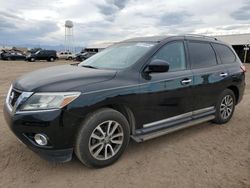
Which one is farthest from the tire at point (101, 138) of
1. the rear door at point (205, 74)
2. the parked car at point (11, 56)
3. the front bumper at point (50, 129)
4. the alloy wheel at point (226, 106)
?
the parked car at point (11, 56)

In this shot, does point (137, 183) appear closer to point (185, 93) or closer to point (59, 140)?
point (59, 140)

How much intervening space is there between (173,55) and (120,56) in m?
0.86

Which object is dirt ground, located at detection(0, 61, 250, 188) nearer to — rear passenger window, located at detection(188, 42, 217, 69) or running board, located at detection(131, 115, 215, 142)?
running board, located at detection(131, 115, 215, 142)

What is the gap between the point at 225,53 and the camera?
5422mm

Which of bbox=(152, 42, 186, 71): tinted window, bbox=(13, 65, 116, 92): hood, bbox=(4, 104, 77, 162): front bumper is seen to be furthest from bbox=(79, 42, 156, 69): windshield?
bbox=(4, 104, 77, 162): front bumper

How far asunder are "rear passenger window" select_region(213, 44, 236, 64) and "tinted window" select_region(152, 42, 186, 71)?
1171 mm

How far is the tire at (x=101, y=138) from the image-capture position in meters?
3.23

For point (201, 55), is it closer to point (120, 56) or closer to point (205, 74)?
point (205, 74)

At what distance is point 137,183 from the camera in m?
3.12

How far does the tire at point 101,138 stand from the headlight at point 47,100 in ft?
1.18

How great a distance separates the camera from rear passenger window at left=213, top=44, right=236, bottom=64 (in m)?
5.27

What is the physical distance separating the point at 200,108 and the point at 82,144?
2.39 m

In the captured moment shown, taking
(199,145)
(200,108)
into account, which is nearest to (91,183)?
(199,145)

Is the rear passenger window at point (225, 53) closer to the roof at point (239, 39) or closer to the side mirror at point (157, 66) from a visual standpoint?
the side mirror at point (157, 66)
